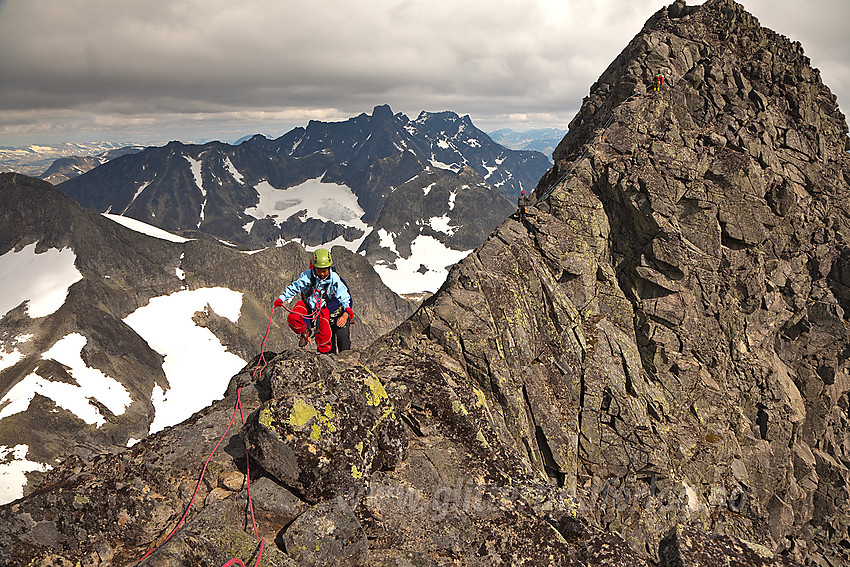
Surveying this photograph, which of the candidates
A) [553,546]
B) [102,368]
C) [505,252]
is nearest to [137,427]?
[102,368]

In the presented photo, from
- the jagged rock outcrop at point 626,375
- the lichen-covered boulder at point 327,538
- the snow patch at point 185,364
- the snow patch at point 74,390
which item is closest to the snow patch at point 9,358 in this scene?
the snow patch at point 74,390

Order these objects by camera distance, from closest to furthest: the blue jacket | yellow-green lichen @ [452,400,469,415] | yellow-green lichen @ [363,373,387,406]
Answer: yellow-green lichen @ [363,373,387,406], yellow-green lichen @ [452,400,469,415], the blue jacket

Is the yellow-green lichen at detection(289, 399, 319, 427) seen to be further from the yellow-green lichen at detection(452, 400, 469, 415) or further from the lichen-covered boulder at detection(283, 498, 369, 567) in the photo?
the yellow-green lichen at detection(452, 400, 469, 415)

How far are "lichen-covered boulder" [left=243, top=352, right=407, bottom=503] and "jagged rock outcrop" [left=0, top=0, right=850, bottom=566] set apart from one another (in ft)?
0.23

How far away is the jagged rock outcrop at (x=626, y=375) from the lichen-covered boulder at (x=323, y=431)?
0.07m

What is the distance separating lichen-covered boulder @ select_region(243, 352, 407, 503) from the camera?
10797 mm

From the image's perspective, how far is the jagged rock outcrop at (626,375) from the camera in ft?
36.5

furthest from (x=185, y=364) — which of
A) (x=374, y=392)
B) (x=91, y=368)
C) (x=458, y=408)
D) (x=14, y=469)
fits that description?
(x=374, y=392)

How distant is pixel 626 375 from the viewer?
27047 millimetres

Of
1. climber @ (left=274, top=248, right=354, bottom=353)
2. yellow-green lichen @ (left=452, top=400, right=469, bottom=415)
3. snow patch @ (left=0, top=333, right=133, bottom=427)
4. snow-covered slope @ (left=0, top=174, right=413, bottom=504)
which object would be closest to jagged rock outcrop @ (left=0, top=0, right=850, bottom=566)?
yellow-green lichen @ (left=452, top=400, right=469, bottom=415)

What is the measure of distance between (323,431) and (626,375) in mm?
22003

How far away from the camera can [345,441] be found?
11.3 m

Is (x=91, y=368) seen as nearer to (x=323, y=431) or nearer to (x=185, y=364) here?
(x=185, y=364)

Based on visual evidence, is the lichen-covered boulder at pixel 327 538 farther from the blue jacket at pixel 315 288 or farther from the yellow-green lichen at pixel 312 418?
Result: the blue jacket at pixel 315 288
